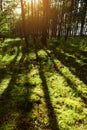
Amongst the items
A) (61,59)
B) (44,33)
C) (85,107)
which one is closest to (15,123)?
(85,107)

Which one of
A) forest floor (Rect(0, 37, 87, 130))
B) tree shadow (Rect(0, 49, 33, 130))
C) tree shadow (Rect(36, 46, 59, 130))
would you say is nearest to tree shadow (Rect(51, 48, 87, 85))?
forest floor (Rect(0, 37, 87, 130))

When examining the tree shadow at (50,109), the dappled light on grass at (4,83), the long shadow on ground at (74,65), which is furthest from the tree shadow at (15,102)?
the long shadow on ground at (74,65)

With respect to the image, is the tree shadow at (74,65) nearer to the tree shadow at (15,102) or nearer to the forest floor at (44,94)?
the forest floor at (44,94)

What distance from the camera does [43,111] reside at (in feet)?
25.5

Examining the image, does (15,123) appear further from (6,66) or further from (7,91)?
(6,66)

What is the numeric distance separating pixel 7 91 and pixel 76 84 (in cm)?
330

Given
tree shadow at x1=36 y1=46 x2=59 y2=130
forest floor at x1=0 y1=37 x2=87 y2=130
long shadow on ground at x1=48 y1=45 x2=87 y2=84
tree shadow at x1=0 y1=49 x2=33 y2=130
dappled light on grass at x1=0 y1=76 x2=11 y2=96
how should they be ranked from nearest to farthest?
tree shadow at x1=36 y1=46 x2=59 y2=130
forest floor at x1=0 y1=37 x2=87 y2=130
tree shadow at x1=0 y1=49 x2=33 y2=130
dappled light on grass at x1=0 y1=76 x2=11 y2=96
long shadow on ground at x1=48 y1=45 x2=87 y2=84

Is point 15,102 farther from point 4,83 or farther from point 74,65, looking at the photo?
point 74,65

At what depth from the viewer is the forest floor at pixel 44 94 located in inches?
277

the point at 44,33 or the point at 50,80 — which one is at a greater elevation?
the point at 44,33

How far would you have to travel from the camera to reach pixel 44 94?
30.6 ft

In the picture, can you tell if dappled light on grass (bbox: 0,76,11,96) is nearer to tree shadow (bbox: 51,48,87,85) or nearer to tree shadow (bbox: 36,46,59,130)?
tree shadow (bbox: 36,46,59,130)

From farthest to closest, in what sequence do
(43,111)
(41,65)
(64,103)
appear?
(41,65) < (64,103) < (43,111)

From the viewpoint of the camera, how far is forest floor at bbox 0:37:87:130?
23.1 feet
